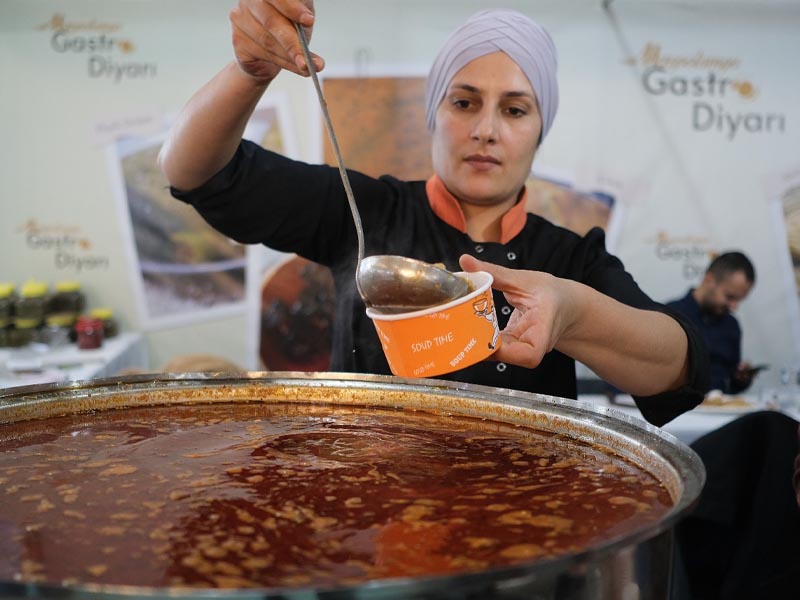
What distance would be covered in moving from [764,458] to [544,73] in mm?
1246

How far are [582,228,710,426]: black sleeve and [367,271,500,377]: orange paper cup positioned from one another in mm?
606

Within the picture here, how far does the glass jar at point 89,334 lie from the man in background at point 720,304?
3.29 metres

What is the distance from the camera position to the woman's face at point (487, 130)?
192 cm

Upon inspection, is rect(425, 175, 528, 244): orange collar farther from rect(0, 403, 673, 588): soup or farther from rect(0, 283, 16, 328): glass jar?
rect(0, 283, 16, 328): glass jar

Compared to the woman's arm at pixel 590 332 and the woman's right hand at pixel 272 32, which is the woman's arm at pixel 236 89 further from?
the woman's arm at pixel 590 332

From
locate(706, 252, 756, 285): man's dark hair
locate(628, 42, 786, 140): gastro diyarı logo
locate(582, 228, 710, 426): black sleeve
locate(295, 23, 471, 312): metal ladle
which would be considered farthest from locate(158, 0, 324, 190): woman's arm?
locate(628, 42, 786, 140): gastro diyarı logo

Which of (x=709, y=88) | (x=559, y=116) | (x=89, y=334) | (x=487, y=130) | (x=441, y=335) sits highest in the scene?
(x=709, y=88)

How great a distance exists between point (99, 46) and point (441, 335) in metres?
4.58

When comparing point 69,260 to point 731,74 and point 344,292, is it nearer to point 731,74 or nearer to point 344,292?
point 344,292

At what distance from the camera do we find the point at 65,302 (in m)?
5.09

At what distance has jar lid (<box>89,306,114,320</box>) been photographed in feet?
16.7

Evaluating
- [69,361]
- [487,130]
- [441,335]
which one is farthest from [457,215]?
[69,361]

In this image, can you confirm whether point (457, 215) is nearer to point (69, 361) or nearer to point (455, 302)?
point (455, 302)

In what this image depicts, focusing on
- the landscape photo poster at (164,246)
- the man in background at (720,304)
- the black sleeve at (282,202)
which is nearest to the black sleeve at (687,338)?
the black sleeve at (282,202)
